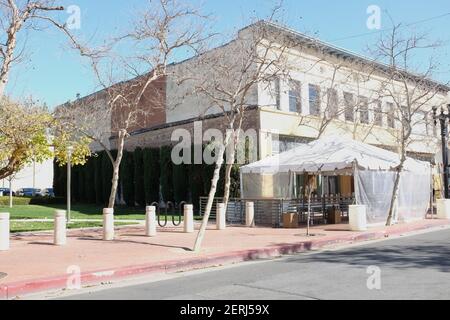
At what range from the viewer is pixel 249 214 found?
20156mm

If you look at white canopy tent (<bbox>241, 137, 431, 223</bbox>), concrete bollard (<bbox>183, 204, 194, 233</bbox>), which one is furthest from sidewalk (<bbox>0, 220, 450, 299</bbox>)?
white canopy tent (<bbox>241, 137, 431, 223</bbox>)

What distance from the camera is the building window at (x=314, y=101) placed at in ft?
98.0

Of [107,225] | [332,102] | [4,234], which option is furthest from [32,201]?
[4,234]

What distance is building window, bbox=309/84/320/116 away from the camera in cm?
2988

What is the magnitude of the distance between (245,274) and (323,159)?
11.2m

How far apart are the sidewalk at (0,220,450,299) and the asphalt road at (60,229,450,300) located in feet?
2.92

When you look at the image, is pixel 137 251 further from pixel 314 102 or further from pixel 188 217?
pixel 314 102

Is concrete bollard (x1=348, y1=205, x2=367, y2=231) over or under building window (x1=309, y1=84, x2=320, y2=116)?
under

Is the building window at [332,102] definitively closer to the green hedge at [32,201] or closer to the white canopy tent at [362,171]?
the white canopy tent at [362,171]

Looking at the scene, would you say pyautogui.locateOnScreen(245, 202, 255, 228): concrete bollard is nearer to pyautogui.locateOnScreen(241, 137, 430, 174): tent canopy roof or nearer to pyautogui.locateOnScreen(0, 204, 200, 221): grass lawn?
pyautogui.locateOnScreen(241, 137, 430, 174): tent canopy roof

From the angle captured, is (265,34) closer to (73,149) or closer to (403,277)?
(73,149)

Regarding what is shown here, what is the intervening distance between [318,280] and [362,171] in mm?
11379
